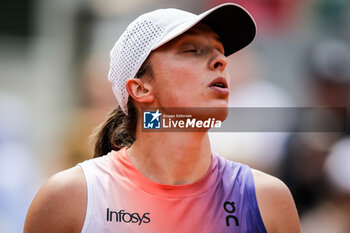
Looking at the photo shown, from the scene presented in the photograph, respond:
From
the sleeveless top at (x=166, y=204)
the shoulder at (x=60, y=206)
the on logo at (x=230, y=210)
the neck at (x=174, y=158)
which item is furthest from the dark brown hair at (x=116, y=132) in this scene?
the on logo at (x=230, y=210)

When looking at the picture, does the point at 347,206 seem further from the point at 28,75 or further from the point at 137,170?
the point at 28,75

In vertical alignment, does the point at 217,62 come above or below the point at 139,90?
above

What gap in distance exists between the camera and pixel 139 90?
96.6 inches

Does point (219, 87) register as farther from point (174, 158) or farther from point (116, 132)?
point (116, 132)

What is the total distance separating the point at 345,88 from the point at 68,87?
3.90 meters

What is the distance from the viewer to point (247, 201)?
2.27 m

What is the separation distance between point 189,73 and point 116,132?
709 millimetres

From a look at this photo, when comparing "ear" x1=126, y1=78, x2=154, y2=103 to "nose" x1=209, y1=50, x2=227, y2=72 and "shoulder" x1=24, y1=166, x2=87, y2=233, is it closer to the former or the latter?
"nose" x1=209, y1=50, x2=227, y2=72

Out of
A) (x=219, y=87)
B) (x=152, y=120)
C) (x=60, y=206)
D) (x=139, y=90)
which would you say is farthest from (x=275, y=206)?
(x=60, y=206)

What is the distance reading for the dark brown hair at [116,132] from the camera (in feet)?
8.54

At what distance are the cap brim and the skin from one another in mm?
71

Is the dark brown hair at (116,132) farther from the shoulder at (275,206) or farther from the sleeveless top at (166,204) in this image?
the shoulder at (275,206)

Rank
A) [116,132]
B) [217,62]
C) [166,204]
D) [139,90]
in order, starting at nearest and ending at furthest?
1. [166,204]
2. [217,62]
3. [139,90]
4. [116,132]

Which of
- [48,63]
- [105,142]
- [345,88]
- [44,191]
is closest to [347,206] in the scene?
[345,88]
